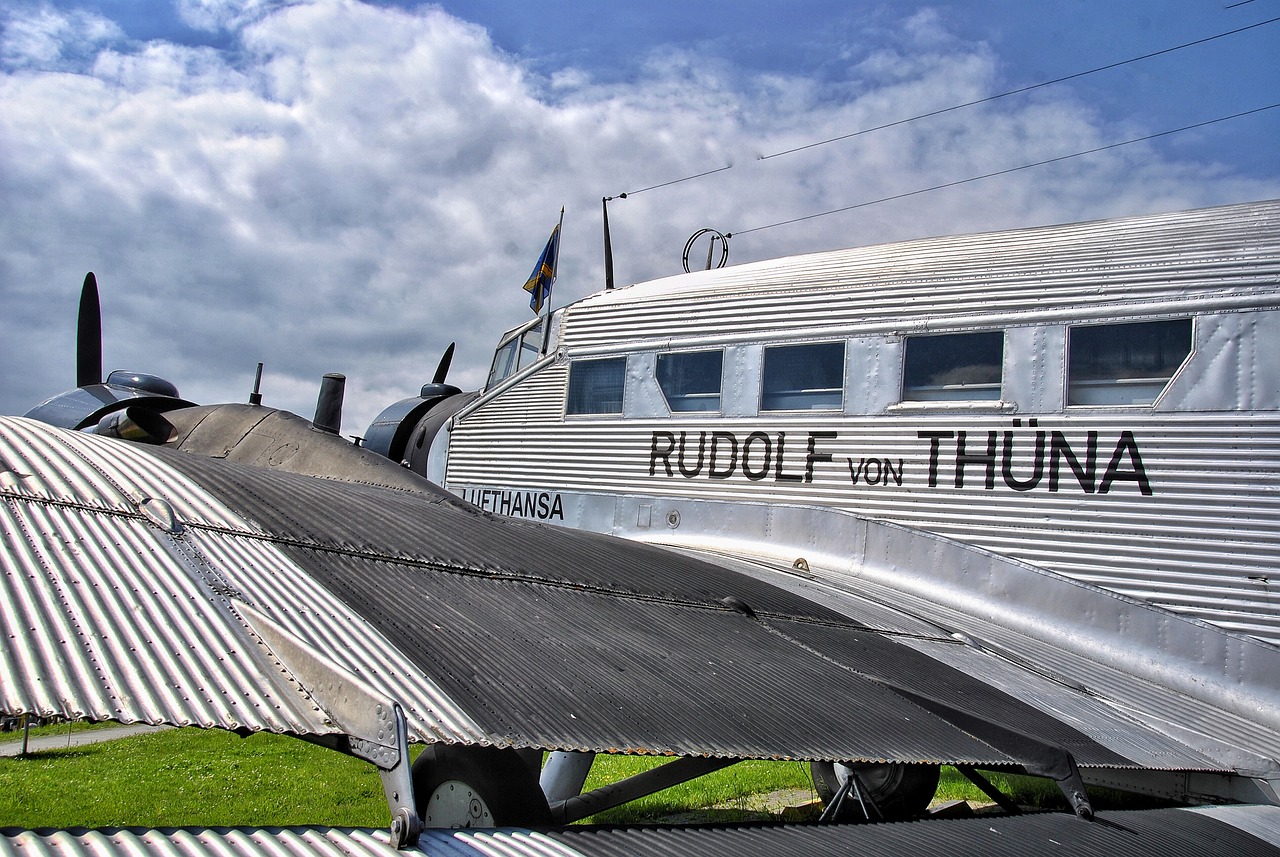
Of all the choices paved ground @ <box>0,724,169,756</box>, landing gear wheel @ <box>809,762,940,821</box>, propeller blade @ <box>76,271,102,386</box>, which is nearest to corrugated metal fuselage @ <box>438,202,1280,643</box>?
landing gear wheel @ <box>809,762,940,821</box>

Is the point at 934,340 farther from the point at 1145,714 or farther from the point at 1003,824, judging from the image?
the point at 1003,824

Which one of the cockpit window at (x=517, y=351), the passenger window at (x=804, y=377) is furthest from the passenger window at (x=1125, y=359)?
the cockpit window at (x=517, y=351)

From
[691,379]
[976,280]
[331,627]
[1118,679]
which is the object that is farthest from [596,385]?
[331,627]

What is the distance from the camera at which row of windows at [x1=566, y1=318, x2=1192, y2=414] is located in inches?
230

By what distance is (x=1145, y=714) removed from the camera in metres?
4.58

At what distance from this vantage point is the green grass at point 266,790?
7.10 meters

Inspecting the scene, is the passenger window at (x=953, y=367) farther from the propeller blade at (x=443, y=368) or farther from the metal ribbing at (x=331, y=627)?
the propeller blade at (x=443, y=368)

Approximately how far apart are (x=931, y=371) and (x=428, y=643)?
15.5 ft

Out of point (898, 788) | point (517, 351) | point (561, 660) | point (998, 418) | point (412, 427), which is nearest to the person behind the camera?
point (561, 660)

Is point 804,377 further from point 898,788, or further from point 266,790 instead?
point 266,790

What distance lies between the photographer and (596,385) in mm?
8367

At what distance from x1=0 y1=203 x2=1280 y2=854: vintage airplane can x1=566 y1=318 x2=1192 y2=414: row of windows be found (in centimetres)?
63

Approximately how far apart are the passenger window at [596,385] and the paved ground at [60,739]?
735 centimetres

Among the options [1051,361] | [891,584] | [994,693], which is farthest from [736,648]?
[1051,361]
